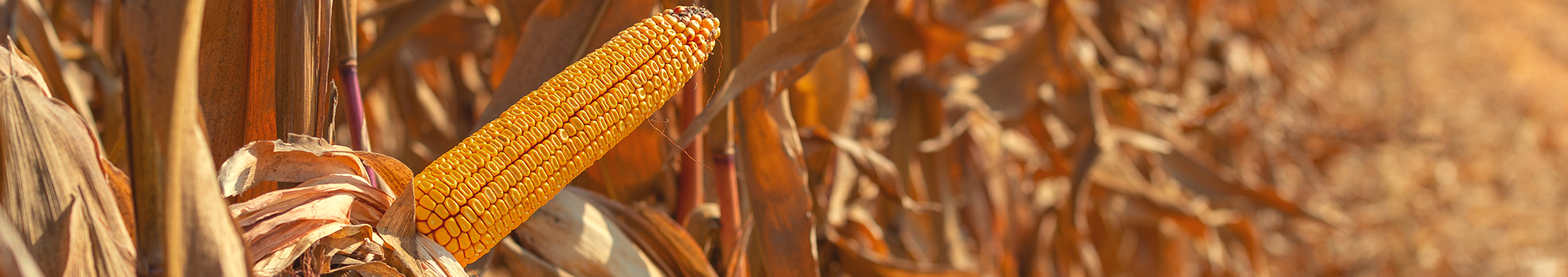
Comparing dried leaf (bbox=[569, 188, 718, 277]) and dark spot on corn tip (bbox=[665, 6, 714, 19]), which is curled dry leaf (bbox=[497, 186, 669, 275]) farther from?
dark spot on corn tip (bbox=[665, 6, 714, 19])

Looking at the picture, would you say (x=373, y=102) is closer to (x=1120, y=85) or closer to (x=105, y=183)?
(x=105, y=183)

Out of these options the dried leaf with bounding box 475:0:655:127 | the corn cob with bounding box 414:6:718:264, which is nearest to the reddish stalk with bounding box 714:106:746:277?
the dried leaf with bounding box 475:0:655:127

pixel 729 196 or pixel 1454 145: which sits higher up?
pixel 729 196

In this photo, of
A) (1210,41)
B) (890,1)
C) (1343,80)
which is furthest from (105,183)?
(1343,80)

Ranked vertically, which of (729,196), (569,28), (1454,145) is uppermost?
(569,28)

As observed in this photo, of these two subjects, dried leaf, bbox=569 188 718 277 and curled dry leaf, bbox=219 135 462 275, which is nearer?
curled dry leaf, bbox=219 135 462 275

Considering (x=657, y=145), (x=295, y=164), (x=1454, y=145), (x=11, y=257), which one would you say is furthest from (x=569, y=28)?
(x=1454, y=145)

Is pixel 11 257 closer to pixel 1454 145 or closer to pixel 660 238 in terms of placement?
pixel 660 238
